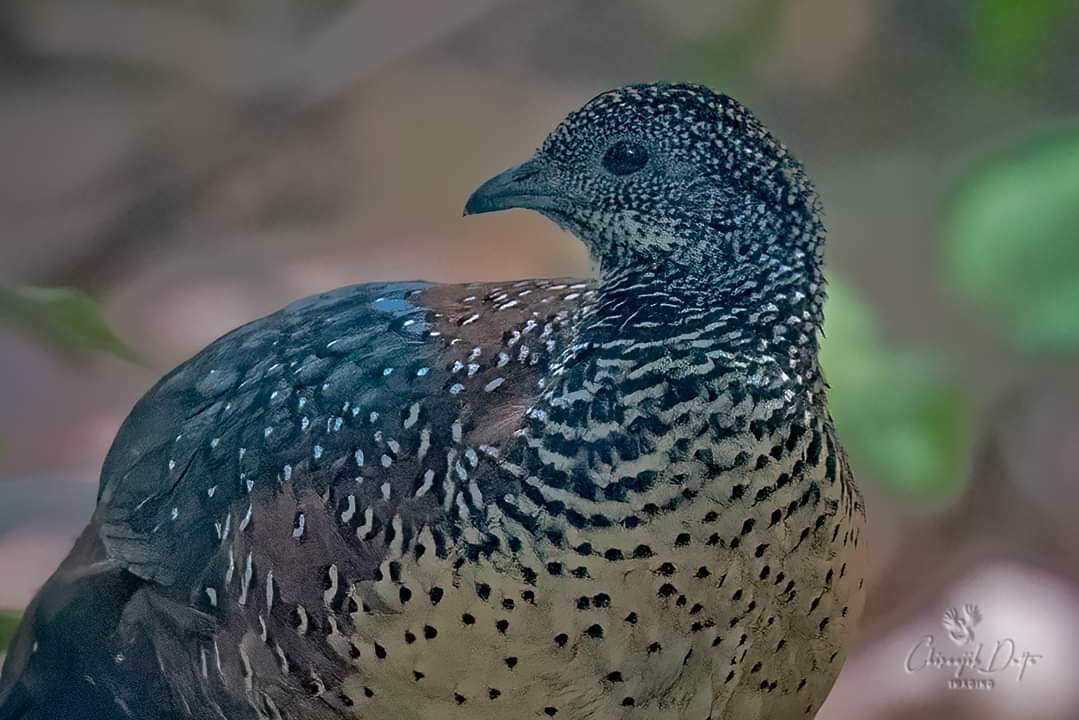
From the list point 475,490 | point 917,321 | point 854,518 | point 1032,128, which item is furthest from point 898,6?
point 475,490

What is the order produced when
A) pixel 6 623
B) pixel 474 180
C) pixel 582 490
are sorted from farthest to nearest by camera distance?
pixel 6 623, pixel 474 180, pixel 582 490

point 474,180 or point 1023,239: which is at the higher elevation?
point 474,180

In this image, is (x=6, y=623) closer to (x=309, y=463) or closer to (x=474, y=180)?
(x=309, y=463)

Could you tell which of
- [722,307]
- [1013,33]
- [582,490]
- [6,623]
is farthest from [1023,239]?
[6,623]
